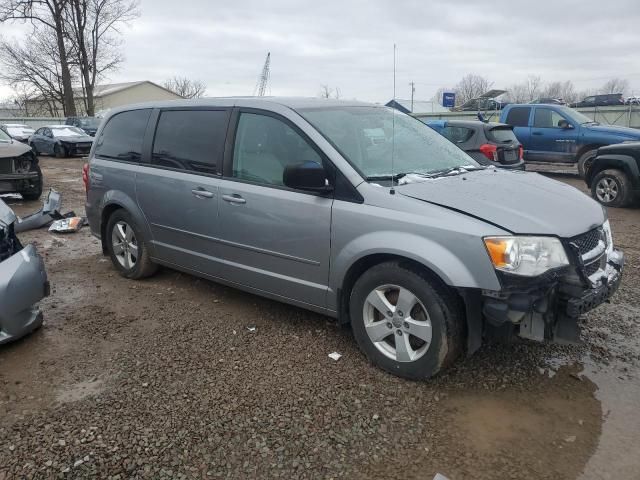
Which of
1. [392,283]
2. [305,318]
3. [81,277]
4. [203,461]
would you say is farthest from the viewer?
[81,277]

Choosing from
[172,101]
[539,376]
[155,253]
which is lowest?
[539,376]

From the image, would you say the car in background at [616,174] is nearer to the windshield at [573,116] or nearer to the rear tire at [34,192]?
the windshield at [573,116]

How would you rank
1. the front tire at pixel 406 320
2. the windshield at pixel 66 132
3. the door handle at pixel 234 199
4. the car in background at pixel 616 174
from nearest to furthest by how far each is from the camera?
the front tire at pixel 406 320, the door handle at pixel 234 199, the car in background at pixel 616 174, the windshield at pixel 66 132

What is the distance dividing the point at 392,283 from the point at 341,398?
769 millimetres

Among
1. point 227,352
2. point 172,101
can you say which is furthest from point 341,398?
point 172,101

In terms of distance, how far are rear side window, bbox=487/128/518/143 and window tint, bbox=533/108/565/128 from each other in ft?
8.58

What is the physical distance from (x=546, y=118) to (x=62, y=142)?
61.6 feet

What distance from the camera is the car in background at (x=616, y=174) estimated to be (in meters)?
8.60

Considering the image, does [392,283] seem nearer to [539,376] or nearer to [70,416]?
[539,376]

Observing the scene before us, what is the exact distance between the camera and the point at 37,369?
11.8ft

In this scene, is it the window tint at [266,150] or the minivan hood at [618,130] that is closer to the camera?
the window tint at [266,150]

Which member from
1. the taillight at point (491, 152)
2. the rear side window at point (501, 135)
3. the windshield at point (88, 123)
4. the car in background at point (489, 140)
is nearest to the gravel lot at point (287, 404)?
the taillight at point (491, 152)

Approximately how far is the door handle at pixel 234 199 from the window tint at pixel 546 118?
11.7m

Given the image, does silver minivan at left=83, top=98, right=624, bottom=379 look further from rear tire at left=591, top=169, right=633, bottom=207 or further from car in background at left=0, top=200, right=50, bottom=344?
rear tire at left=591, top=169, right=633, bottom=207
